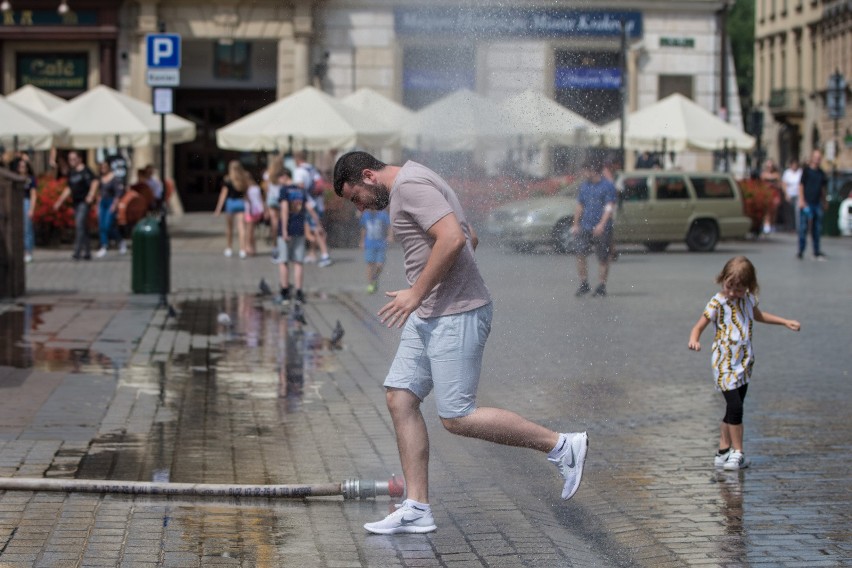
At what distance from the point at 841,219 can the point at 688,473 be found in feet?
88.6

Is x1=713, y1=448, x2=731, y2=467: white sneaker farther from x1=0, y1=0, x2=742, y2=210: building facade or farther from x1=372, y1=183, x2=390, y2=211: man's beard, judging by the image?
x1=0, y1=0, x2=742, y2=210: building facade

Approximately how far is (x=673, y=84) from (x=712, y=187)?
1076 cm

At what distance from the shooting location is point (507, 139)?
10.2m

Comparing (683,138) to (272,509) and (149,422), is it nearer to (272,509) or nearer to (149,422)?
(149,422)

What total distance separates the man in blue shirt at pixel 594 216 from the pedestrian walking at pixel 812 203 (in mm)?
7239

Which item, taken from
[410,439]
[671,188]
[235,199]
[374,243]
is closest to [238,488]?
[410,439]

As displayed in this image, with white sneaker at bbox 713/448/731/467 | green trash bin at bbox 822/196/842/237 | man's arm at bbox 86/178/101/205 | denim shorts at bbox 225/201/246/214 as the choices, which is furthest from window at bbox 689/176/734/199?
white sneaker at bbox 713/448/731/467

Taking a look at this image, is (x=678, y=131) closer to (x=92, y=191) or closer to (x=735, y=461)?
(x=92, y=191)

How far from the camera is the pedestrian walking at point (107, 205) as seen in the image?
2483 cm

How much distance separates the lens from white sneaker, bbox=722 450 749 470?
25.2 ft

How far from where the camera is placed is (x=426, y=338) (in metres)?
6.32

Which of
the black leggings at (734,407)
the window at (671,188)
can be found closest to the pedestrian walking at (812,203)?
the window at (671,188)

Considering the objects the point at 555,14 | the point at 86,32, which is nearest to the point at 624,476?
the point at 555,14

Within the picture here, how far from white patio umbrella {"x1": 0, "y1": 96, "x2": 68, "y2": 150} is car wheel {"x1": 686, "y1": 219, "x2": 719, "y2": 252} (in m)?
12.0
